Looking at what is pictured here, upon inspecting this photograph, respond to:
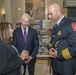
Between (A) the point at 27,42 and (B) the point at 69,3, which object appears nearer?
(A) the point at 27,42

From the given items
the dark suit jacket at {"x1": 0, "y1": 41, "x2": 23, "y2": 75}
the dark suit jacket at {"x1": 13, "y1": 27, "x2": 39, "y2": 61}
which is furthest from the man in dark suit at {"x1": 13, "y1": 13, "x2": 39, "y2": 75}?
the dark suit jacket at {"x1": 0, "y1": 41, "x2": 23, "y2": 75}

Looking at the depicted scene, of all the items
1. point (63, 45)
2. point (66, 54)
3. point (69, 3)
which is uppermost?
point (69, 3)

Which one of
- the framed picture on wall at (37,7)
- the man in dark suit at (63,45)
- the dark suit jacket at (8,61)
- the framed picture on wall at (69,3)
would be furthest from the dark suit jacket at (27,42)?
the framed picture on wall at (37,7)

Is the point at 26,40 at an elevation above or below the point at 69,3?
below

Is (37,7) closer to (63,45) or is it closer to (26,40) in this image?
(26,40)

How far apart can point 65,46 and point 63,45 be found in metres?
0.03

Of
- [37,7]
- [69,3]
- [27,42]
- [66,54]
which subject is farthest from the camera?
[37,7]

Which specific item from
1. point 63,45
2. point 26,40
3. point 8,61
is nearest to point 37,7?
point 26,40

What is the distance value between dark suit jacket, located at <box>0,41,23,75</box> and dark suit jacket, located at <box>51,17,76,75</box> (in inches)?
26.0

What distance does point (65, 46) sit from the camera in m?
2.58

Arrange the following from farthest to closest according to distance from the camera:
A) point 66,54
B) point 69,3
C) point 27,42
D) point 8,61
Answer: point 69,3
point 27,42
point 66,54
point 8,61

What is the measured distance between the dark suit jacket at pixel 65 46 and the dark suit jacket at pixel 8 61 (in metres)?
0.66

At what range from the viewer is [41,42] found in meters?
4.92

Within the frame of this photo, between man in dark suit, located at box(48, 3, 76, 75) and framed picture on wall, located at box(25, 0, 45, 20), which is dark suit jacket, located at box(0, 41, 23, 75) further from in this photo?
framed picture on wall, located at box(25, 0, 45, 20)
